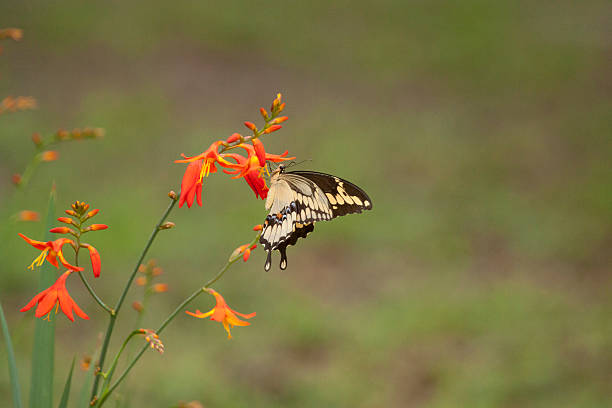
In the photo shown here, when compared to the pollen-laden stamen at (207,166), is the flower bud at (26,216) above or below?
above

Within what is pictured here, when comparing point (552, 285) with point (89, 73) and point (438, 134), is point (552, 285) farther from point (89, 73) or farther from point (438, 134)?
point (89, 73)

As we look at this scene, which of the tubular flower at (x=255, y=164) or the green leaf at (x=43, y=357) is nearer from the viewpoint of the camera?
the tubular flower at (x=255, y=164)

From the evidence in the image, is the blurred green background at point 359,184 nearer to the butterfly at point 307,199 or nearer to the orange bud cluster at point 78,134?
the orange bud cluster at point 78,134

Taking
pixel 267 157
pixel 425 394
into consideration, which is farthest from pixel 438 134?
pixel 267 157

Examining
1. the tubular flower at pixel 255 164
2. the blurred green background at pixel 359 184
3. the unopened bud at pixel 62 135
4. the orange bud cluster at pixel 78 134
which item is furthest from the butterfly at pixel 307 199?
the blurred green background at pixel 359 184

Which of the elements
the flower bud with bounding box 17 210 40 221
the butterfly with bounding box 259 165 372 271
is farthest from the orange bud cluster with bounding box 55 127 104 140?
the butterfly with bounding box 259 165 372 271

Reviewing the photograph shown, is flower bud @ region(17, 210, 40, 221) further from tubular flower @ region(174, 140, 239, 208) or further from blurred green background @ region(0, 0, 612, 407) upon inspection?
tubular flower @ region(174, 140, 239, 208)
